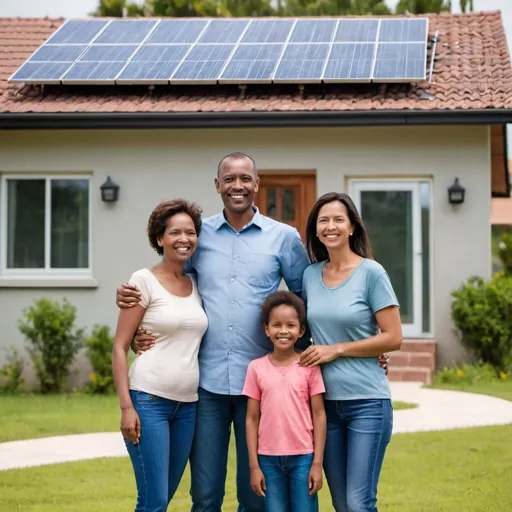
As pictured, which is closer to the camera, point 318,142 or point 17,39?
point 318,142

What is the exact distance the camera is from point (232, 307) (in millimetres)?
5074

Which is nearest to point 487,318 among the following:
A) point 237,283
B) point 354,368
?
point 237,283

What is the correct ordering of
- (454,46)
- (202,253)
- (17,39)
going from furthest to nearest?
(17,39)
(454,46)
(202,253)

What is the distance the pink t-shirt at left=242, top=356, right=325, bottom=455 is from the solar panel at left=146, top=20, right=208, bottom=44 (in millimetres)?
10258

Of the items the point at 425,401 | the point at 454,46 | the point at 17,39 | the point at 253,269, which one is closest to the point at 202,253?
the point at 253,269

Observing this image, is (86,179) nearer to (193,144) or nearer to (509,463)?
(193,144)

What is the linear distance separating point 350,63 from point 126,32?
371 cm

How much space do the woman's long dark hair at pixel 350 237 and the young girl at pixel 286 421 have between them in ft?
1.07

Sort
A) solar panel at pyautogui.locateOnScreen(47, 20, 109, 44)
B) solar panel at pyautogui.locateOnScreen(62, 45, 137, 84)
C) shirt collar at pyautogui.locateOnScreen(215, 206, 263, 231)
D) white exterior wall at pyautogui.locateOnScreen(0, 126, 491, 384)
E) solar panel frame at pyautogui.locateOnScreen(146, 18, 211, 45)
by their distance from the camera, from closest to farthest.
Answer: shirt collar at pyautogui.locateOnScreen(215, 206, 263, 231)
white exterior wall at pyautogui.locateOnScreen(0, 126, 491, 384)
solar panel at pyautogui.locateOnScreen(62, 45, 137, 84)
solar panel frame at pyautogui.locateOnScreen(146, 18, 211, 45)
solar panel at pyautogui.locateOnScreen(47, 20, 109, 44)

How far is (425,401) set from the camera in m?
10.8

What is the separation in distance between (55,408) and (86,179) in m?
3.50

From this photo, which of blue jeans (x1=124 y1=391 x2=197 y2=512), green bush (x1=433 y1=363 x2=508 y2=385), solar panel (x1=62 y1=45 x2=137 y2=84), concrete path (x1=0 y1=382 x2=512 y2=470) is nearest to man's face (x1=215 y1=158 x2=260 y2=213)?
blue jeans (x1=124 y1=391 x2=197 y2=512)

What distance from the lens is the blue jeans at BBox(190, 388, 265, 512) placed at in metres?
5.03

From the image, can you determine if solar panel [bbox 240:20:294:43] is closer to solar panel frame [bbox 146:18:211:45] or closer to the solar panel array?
the solar panel array
